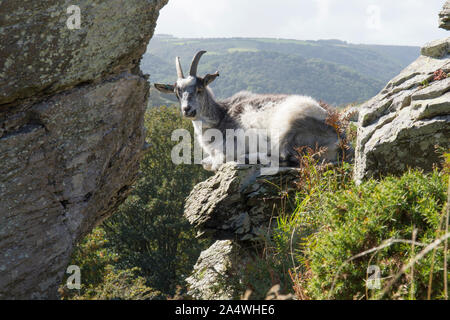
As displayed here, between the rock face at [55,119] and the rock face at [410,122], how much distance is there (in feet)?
10.5

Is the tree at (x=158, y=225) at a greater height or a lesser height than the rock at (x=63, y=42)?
lesser

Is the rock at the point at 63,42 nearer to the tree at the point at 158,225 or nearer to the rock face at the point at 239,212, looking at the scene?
the rock face at the point at 239,212

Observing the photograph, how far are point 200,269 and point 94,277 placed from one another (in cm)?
609

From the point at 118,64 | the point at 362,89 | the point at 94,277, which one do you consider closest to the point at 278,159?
the point at 118,64

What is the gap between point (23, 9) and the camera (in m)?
4.29

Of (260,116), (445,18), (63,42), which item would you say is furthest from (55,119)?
(445,18)

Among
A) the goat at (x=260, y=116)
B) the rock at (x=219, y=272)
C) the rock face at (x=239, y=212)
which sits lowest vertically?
the rock at (x=219, y=272)

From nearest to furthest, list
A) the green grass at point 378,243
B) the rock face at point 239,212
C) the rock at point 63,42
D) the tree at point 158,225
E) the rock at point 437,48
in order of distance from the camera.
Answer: the green grass at point 378,243 < the rock at point 63,42 < the rock at point 437,48 < the rock face at point 239,212 < the tree at point 158,225

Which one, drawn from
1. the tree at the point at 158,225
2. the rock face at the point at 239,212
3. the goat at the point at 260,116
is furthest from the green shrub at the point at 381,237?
the tree at the point at 158,225

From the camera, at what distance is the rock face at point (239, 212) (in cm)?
644

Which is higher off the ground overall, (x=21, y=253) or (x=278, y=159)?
(x=278, y=159)

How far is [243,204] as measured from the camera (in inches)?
262

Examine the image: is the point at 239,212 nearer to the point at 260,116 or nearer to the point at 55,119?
the point at 260,116
